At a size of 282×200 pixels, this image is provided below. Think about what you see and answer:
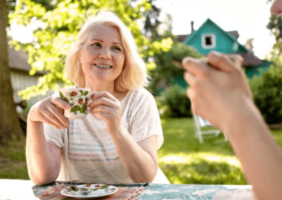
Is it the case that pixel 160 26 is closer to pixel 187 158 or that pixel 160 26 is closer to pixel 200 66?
pixel 187 158

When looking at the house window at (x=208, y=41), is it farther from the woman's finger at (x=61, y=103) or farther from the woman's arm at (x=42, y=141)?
the woman's finger at (x=61, y=103)

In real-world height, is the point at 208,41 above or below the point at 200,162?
above

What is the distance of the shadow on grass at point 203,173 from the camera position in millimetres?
4938

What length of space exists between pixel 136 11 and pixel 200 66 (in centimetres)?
523

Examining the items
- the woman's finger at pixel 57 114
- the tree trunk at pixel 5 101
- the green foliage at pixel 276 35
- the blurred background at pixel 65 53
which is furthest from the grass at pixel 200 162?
the green foliage at pixel 276 35

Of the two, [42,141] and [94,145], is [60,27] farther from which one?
[42,141]

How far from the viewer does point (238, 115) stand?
0.55m

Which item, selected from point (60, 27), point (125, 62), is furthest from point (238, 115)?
point (60, 27)

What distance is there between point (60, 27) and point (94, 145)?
3.97 metres

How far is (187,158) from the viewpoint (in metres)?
6.36

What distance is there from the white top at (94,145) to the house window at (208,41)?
23.2 meters

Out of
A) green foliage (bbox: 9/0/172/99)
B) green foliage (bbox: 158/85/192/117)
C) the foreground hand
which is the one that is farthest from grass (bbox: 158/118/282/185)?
green foliage (bbox: 158/85/192/117)

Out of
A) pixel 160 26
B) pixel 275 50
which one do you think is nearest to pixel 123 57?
pixel 275 50

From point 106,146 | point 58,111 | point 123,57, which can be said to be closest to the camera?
point 58,111
